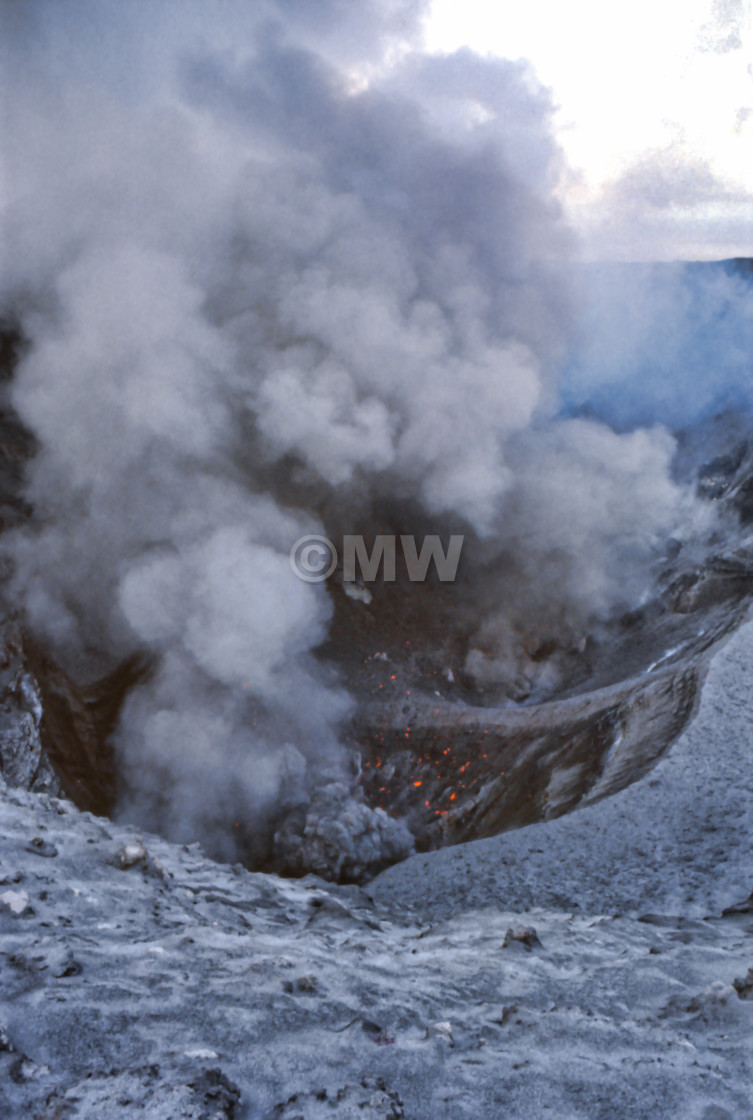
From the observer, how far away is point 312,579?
16078mm

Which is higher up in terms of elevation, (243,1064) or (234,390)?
(234,390)

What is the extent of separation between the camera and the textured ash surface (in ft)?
8.17

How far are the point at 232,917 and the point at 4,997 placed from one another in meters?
2.21

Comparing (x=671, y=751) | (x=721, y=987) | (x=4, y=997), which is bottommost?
(x=4, y=997)

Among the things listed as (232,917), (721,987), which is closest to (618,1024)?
(721,987)

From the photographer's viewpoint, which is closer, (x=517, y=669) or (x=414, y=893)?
(x=414, y=893)

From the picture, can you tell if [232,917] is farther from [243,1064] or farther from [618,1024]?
[618,1024]

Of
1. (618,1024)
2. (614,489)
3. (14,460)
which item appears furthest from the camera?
(614,489)

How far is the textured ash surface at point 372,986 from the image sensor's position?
Result: 2.49 meters

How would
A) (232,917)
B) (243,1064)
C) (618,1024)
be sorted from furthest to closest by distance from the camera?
(232,917) < (618,1024) < (243,1064)

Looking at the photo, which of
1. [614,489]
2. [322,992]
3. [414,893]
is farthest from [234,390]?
[322,992]

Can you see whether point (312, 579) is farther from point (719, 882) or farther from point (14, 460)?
point (719, 882)

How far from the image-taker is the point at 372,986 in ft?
12.1

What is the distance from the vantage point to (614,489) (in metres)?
19.8
